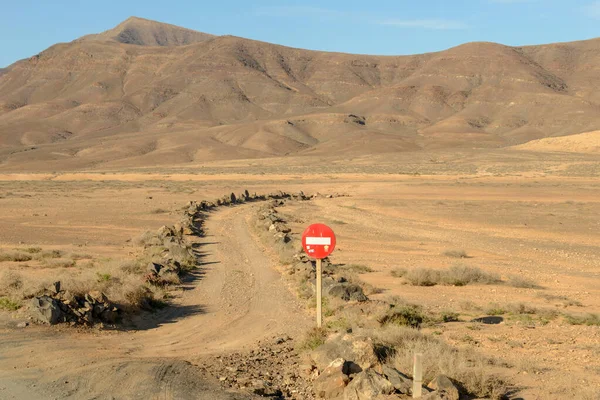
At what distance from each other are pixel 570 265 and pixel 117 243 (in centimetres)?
1656

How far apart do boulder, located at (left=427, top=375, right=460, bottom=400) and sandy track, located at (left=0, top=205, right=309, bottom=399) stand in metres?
2.55

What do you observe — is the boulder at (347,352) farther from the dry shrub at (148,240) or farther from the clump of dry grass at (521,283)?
the dry shrub at (148,240)

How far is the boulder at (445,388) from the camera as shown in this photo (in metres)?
7.37

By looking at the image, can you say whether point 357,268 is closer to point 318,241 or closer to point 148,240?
point 148,240

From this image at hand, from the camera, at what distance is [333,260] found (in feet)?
69.7

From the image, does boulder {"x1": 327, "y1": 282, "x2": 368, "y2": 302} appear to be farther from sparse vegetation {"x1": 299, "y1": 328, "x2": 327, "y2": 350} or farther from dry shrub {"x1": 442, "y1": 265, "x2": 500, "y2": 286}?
dry shrub {"x1": 442, "y1": 265, "x2": 500, "y2": 286}

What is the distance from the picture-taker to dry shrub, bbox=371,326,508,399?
315 inches

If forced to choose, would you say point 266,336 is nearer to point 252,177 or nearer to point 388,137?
point 252,177

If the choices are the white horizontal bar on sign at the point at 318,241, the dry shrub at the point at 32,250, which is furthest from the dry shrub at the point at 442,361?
the dry shrub at the point at 32,250

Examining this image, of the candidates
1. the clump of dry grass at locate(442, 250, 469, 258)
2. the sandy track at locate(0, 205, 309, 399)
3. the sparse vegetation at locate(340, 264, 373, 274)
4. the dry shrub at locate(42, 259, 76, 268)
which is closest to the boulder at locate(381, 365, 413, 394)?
the sandy track at locate(0, 205, 309, 399)

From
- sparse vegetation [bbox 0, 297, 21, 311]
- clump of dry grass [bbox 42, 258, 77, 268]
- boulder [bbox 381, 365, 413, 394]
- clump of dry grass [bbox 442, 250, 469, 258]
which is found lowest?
clump of dry grass [bbox 442, 250, 469, 258]

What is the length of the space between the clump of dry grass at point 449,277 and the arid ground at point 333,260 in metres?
0.20

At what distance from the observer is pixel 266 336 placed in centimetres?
1155

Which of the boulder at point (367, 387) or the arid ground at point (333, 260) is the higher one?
the boulder at point (367, 387)
